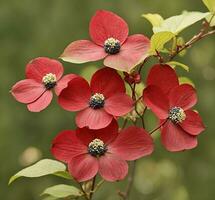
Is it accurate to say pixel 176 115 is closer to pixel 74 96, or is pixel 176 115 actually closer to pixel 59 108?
pixel 74 96

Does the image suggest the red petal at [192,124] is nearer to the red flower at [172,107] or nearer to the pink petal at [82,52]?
the red flower at [172,107]

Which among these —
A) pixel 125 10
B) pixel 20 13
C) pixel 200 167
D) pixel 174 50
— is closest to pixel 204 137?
pixel 200 167

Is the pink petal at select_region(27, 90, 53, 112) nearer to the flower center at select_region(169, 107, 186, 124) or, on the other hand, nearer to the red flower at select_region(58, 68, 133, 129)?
the red flower at select_region(58, 68, 133, 129)

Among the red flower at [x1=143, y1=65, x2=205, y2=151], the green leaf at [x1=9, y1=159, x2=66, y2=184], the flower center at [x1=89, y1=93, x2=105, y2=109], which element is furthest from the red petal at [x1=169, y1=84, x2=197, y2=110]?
the green leaf at [x1=9, y1=159, x2=66, y2=184]

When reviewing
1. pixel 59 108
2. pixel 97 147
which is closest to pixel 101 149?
pixel 97 147

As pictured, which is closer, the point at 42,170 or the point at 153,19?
the point at 42,170

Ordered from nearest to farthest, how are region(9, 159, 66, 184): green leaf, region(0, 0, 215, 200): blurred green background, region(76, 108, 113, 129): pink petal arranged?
region(76, 108, 113, 129): pink petal < region(9, 159, 66, 184): green leaf < region(0, 0, 215, 200): blurred green background
